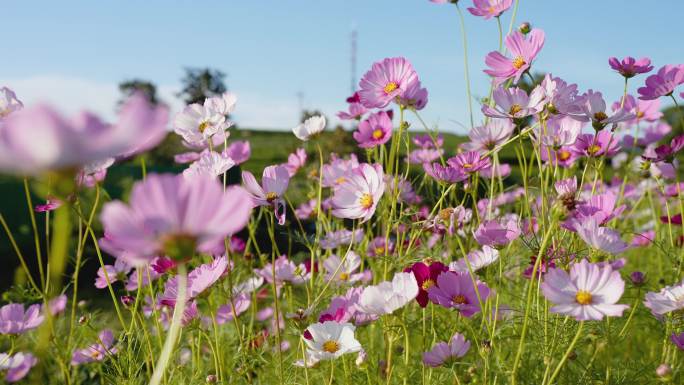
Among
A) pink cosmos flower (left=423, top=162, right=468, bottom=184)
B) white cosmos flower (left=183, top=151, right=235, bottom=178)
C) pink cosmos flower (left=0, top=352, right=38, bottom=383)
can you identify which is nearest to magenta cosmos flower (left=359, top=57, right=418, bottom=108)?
pink cosmos flower (left=423, top=162, right=468, bottom=184)

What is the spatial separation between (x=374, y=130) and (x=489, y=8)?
28cm

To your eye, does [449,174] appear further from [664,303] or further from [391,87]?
[664,303]

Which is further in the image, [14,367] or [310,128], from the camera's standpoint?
[310,128]

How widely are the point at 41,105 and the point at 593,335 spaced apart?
2.45 feet

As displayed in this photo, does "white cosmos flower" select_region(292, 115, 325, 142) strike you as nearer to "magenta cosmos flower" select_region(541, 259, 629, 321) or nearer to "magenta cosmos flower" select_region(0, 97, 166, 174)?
"magenta cosmos flower" select_region(541, 259, 629, 321)

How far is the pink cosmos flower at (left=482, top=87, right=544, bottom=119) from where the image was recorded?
75 cm

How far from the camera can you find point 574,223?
2.22 ft

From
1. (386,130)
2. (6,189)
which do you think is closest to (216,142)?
(386,130)

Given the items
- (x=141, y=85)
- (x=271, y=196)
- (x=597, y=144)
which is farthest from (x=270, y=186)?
(x=141, y=85)

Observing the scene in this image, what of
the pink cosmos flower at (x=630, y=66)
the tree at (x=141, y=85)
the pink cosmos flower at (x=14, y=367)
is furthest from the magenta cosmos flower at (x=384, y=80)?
the tree at (x=141, y=85)

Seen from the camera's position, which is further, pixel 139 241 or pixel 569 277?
pixel 569 277

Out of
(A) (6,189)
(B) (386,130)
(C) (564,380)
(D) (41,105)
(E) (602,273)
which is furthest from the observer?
(A) (6,189)

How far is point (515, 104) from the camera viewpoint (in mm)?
795

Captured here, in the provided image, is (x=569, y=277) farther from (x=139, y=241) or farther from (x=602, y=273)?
(x=139, y=241)
